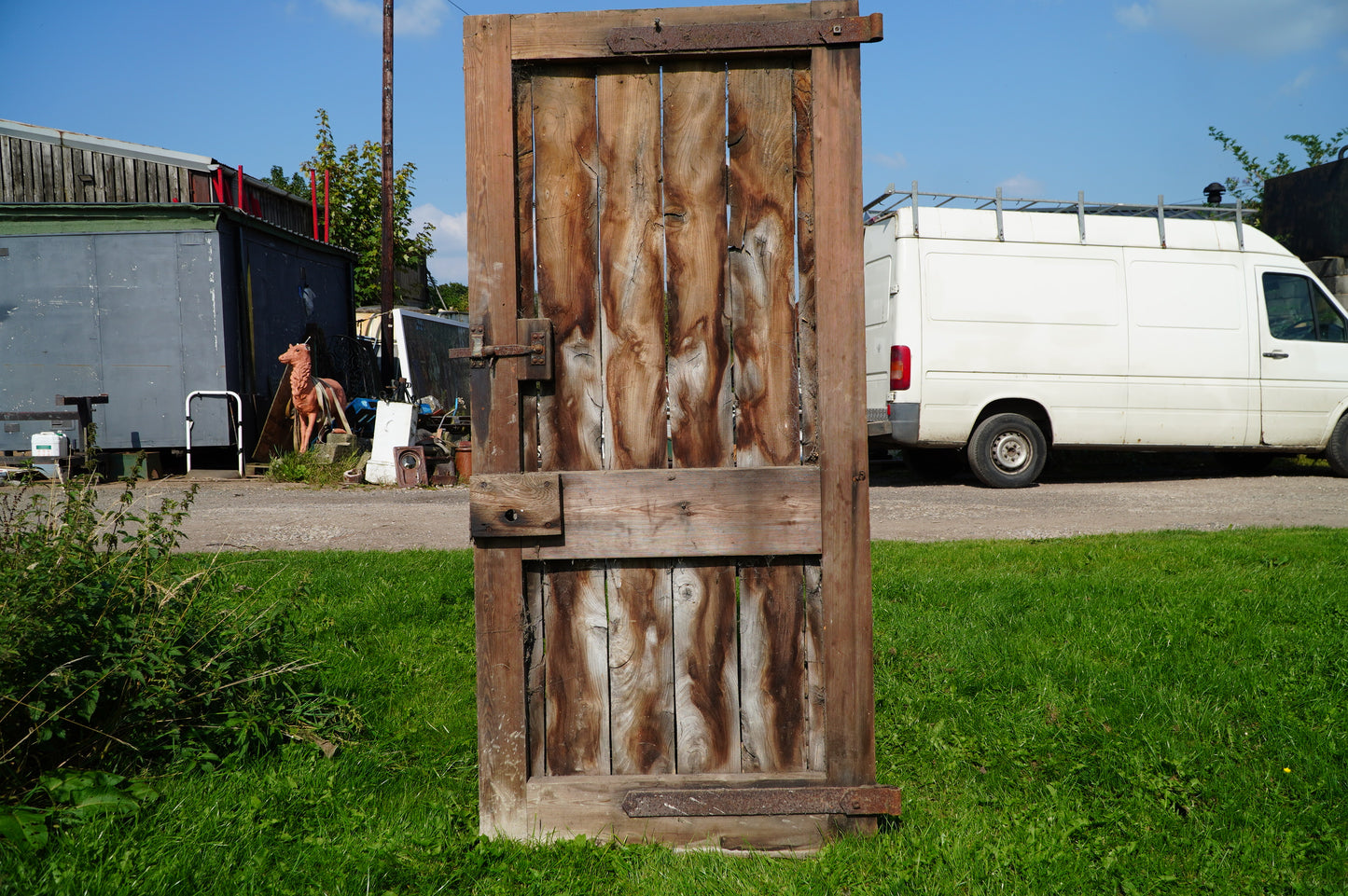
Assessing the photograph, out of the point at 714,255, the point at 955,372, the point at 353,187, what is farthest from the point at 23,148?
the point at 714,255

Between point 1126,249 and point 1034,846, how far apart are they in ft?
29.5

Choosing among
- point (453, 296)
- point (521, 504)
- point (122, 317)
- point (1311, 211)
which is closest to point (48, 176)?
point (122, 317)

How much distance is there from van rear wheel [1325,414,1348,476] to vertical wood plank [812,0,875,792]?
34.9 feet

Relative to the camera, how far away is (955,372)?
9.68 m

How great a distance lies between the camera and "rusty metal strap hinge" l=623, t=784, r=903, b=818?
8.26 feet

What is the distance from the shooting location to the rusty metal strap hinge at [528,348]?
8.21 feet

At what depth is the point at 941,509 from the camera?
8.59m

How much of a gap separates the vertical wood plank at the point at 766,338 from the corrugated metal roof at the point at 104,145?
15218 millimetres

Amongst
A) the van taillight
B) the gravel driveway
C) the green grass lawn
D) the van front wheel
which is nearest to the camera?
the green grass lawn

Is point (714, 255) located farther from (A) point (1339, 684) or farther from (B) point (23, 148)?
(B) point (23, 148)

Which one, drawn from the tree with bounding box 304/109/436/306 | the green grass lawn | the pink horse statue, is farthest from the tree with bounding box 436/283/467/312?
the green grass lawn

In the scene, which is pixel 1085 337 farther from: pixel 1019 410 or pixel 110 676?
pixel 110 676

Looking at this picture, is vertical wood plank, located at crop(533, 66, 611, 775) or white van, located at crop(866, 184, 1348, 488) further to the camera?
white van, located at crop(866, 184, 1348, 488)

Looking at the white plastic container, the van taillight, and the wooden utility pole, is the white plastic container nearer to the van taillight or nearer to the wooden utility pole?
the wooden utility pole
